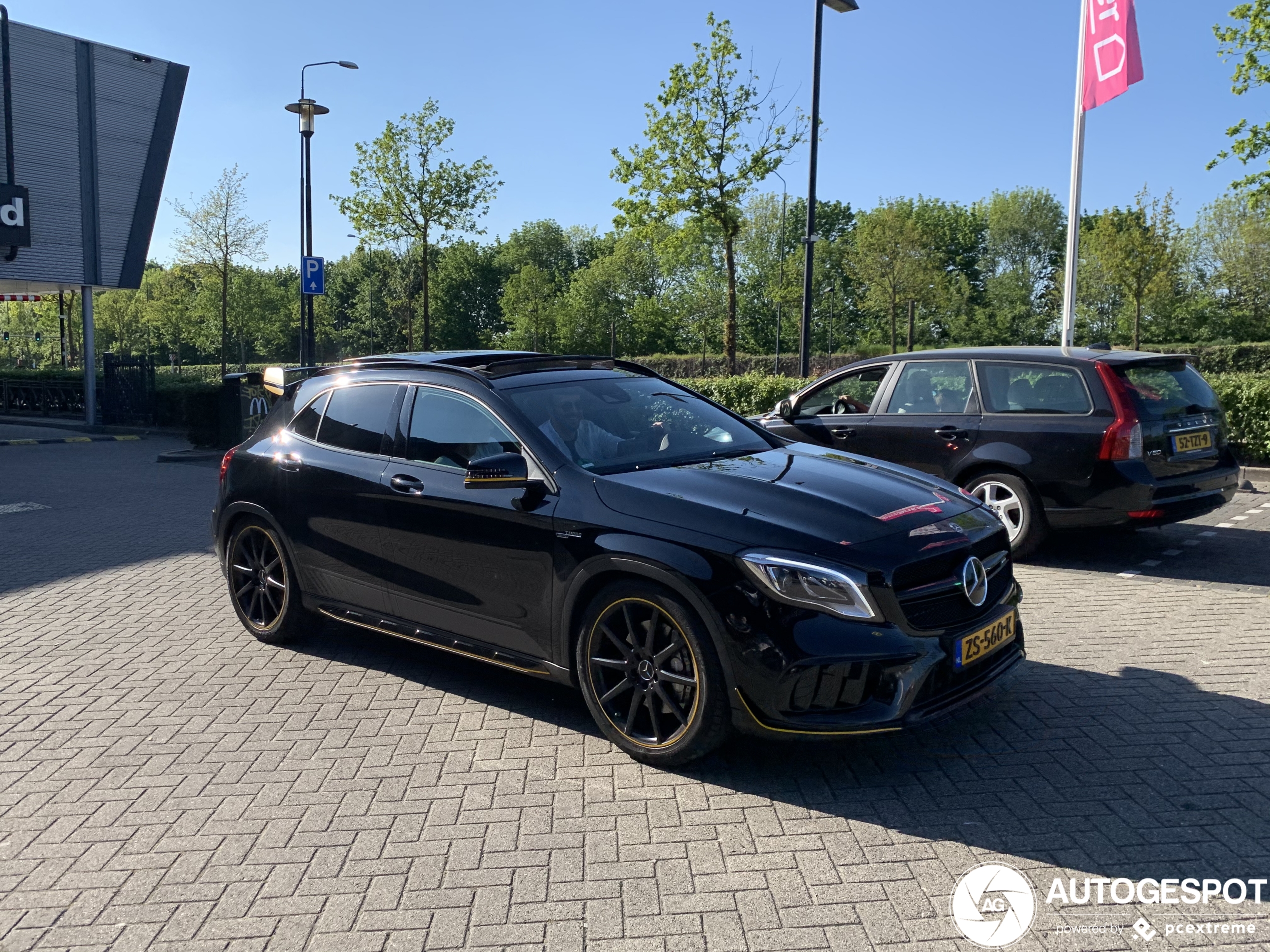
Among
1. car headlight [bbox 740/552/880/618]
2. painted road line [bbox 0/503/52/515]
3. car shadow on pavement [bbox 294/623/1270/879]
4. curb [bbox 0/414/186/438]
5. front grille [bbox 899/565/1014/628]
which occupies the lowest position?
painted road line [bbox 0/503/52/515]

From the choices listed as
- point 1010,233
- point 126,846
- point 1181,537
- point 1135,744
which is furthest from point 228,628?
point 1010,233

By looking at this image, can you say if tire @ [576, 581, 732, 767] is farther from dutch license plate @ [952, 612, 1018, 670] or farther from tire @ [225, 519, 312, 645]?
tire @ [225, 519, 312, 645]

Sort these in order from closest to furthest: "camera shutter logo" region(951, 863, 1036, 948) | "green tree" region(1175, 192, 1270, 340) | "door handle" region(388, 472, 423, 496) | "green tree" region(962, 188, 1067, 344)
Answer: "camera shutter logo" region(951, 863, 1036, 948), "door handle" region(388, 472, 423, 496), "green tree" region(1175, 192, 1270, 340), "green tree" region(962, 188, 1067, 344)

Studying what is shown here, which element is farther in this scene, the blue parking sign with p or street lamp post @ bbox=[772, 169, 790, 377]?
street lamp post @ bbox=[772, 169, 790, 377]

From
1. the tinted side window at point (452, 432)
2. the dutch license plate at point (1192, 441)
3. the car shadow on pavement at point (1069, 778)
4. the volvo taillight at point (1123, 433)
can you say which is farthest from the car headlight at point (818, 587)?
the dutch license plate at point (1192, 441)

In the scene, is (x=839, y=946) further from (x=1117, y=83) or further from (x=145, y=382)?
(x=145, y=382)

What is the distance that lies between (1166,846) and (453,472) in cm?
324

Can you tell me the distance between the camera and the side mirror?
14.3ft

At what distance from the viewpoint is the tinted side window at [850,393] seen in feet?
30.2

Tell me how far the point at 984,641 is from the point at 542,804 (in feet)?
6.04

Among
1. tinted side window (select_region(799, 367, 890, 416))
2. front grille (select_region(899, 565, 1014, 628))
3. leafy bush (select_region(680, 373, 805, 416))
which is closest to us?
front grille (select_region(899, 565, 1014, 628))

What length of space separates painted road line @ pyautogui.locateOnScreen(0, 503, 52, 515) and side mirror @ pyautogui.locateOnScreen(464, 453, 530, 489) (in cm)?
972

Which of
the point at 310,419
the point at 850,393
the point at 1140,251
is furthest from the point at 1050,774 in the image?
the point at 1140,251

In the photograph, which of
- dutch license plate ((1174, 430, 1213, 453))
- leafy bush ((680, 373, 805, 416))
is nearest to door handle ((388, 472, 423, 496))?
dutch license plate ((1174, 430, 1213, 453))
